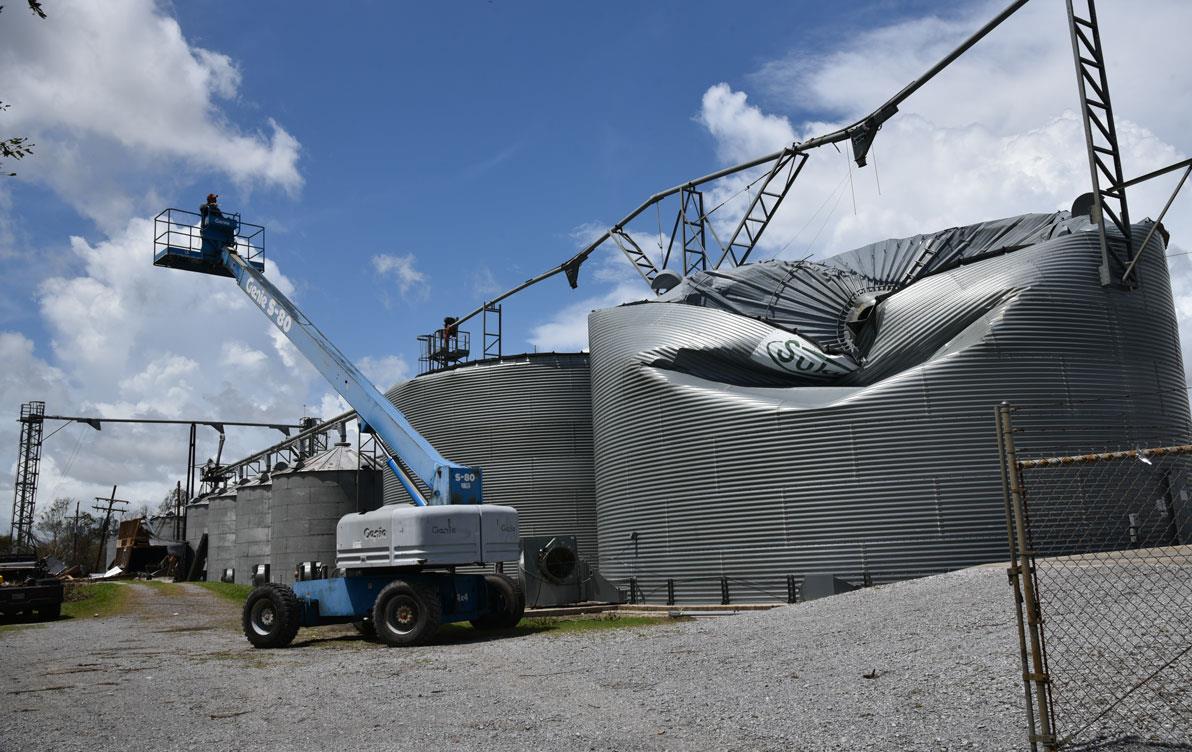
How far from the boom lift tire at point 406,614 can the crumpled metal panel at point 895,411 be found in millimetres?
8392

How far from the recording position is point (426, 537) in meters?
17.3

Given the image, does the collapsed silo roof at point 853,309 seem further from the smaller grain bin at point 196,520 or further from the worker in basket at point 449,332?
the smaller grain bin at point 196,520

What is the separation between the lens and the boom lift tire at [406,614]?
16953 mm

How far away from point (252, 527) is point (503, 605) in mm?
31526

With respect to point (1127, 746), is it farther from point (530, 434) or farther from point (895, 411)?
point (530, 434)

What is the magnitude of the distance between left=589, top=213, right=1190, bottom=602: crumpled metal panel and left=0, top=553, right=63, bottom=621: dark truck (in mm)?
17491

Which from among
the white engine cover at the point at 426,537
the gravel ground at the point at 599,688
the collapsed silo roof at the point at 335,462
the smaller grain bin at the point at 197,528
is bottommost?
the gravel ground at the point at 599,688

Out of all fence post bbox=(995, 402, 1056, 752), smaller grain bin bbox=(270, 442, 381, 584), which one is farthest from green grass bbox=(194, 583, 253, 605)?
fence post bbox=(995, 402, 1056, 752)

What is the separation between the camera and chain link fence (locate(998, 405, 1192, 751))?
6609 mm

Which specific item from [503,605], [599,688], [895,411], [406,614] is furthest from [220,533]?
[599,688]

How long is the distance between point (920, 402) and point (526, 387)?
1484cm

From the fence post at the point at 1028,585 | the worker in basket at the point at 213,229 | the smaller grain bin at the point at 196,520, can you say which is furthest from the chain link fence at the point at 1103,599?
the smaller grain bin at the point at 196,520

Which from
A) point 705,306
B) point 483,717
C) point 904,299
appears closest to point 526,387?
point 705,306

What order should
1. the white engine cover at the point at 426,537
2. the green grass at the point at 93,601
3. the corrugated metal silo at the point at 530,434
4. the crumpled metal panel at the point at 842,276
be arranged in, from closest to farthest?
the white engine cover at the point at 426,537 → the crumpled metal panel at the point at 842,276 → the green grass at the point at 93,601 → the corrugated metal silo at the point at 530,434
